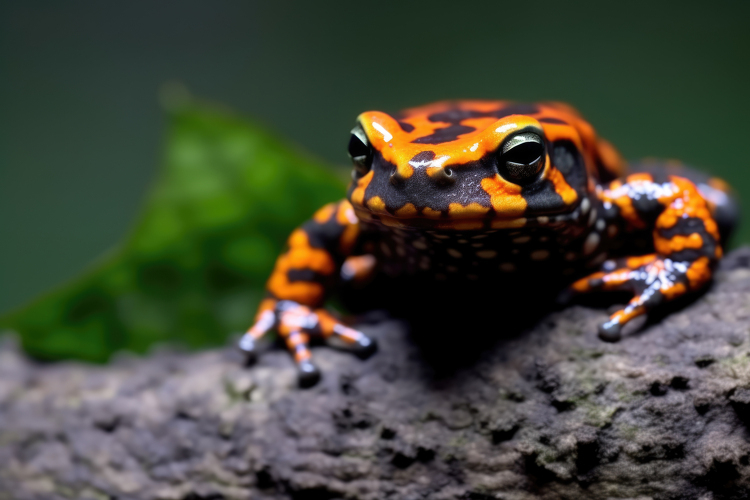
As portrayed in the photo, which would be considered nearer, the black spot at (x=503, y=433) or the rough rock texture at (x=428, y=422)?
the rough rock texture at (x=428, y=422)

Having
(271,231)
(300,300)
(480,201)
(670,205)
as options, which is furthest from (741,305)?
(271,231)

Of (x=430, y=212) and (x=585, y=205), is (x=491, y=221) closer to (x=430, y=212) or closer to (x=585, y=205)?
(x=430, y=212)

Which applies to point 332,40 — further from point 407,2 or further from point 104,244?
point 104,244

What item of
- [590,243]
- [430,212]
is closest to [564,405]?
[590,243]

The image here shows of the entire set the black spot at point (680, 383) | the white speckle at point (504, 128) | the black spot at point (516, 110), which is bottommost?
the black spot at point (680, 383)

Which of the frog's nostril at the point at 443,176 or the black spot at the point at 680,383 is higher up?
the frog's nostril at the point at 443,176

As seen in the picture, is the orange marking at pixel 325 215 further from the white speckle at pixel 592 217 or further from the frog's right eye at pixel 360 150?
the white speckle at pixel 592 217

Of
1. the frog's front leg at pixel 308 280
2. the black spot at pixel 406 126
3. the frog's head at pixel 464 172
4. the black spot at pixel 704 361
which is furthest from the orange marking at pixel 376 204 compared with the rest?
the black spot at pixel 704 361

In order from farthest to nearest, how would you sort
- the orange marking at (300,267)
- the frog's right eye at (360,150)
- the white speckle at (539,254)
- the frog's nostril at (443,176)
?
1. the orange marking at (300,267)
2. the white speckle at (539,254)
3. the frog's right eye at (360,150)
4. the frog's nostril at (443,176)
